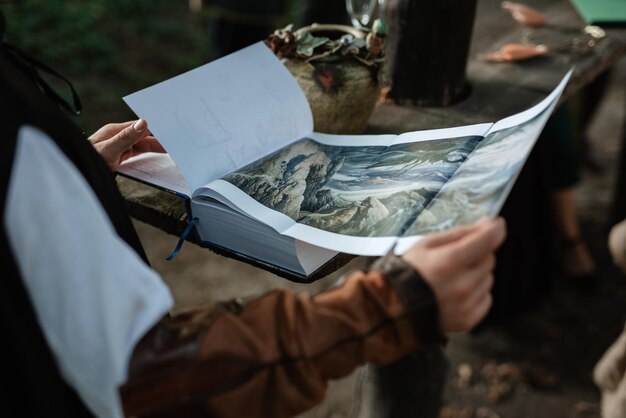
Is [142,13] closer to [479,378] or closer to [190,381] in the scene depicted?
[479,378]

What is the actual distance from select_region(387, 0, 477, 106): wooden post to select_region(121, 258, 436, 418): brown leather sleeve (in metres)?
0.79

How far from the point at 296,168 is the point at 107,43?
3376mm

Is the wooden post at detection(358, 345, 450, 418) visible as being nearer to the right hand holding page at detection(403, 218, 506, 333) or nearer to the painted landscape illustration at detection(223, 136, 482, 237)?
the painted landscape illustration at detection(223, 136, 482, 237)

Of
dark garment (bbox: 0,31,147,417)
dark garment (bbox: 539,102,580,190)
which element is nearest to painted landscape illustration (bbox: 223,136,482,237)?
dark garment (bbox: 0,31,147,417)

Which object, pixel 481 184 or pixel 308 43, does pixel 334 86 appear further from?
pixel 481 184

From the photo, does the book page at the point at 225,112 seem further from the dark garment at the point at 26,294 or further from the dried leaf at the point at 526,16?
the dried leaf at the point at 526,16

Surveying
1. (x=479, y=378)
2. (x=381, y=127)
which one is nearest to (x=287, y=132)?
(x=381, y=127)

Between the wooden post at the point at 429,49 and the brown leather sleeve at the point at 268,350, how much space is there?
79 cm

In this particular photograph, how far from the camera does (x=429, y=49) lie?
1.39 meters

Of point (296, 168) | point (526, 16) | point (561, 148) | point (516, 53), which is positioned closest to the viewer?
point (296, 168)

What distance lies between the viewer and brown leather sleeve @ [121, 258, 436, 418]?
67cm

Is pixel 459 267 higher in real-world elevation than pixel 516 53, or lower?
higher

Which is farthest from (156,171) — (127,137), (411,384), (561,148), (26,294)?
(561,148)

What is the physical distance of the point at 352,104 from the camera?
119 centimetres
